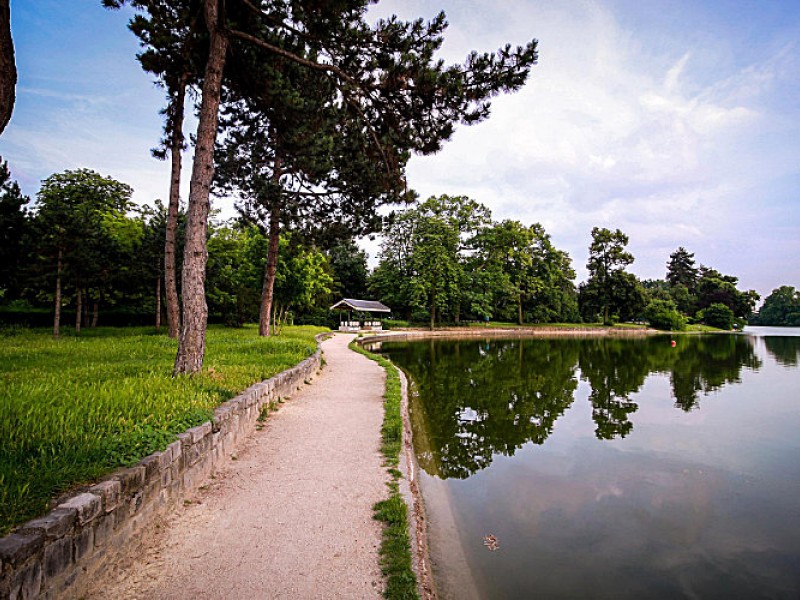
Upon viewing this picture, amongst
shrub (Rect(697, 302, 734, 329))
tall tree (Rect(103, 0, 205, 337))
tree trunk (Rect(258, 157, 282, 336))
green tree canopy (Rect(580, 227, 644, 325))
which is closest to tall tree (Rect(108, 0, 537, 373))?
tall tree (Rect(103, 0, 205, 337))

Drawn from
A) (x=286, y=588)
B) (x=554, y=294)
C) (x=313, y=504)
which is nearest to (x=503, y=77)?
(x=313, y=504)

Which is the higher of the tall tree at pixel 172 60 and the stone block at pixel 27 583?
the tall tree at pixel 172 60

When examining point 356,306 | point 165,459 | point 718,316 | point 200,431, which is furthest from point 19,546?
point 718,316

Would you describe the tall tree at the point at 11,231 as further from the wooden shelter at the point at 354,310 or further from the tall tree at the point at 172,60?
the wooden shelter at the point at 354,310

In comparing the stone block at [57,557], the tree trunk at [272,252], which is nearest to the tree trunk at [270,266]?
the tree trunk at [272,252]

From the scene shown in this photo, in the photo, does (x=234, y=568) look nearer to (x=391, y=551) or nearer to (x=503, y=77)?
(x=391, y=551)

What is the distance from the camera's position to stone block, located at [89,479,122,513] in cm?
276

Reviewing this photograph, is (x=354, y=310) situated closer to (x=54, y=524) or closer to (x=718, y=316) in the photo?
(x=54, y=524)

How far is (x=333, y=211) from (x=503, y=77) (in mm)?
9182

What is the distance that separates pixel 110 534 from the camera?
2.87m

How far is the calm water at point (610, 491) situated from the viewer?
3.87 meters

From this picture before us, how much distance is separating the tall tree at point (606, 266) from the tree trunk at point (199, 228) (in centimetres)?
5450

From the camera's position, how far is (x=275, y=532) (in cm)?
354

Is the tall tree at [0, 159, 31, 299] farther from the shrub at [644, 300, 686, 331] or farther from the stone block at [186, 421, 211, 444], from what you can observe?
the shrub at [644, 300, 686, 331]
